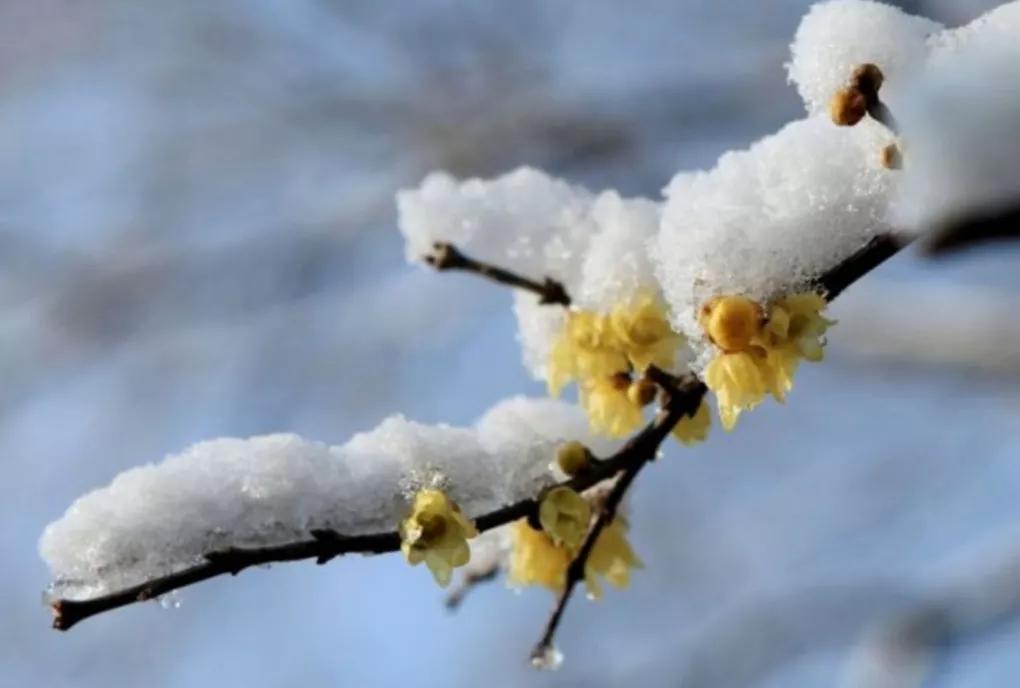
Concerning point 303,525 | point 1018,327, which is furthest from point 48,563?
point 1018,327

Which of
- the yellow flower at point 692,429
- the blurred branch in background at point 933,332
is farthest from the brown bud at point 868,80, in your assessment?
the blurred branch in background at point 933,332

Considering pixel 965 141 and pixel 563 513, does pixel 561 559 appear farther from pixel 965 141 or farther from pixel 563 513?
pixel 965 141

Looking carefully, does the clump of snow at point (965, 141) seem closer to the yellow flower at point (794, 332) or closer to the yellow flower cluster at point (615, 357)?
the yellow flower at point (794, 332)

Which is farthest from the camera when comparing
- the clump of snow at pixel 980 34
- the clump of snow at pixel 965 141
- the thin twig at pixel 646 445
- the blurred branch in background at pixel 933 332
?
the blurred branch in background at pixel 933 332

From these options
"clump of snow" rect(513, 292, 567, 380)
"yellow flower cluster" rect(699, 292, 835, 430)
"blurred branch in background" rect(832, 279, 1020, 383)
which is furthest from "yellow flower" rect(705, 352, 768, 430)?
"blurred branch in background" rect(832, 279, 1020, 383)

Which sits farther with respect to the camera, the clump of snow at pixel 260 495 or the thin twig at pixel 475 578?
the thin twig at pixel 475 578

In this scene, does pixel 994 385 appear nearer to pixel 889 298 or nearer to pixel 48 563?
pixel 889 298
